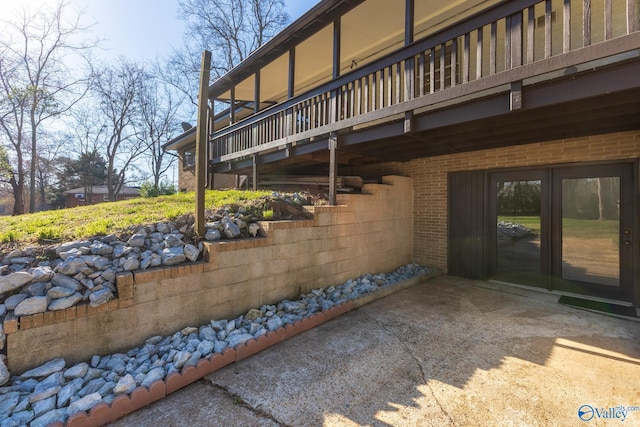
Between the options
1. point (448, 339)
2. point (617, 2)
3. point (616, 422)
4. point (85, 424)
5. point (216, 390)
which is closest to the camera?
point (85, 424)

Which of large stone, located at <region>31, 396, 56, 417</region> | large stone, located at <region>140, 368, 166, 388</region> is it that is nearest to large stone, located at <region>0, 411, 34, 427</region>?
large stone, located at <region>31, 396, 56, 417</region>

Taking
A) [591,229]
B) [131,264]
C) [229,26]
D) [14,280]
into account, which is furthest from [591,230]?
[229,26]

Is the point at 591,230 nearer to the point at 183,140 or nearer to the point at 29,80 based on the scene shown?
the point at 183,140

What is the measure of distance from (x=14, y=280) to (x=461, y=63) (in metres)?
6.50

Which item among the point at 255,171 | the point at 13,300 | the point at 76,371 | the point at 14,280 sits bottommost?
the point at 76,371

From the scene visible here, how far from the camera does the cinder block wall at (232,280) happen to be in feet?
7.86

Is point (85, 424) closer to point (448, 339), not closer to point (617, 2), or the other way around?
point (448, 339)

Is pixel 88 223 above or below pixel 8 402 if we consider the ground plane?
above

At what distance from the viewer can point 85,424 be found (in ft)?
6.31

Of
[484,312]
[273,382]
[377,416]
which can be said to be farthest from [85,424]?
[484,312]

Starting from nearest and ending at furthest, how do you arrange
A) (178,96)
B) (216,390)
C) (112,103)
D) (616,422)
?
1. (616,422)
2. (216,390)
3. (112,103)
4. (178,96)

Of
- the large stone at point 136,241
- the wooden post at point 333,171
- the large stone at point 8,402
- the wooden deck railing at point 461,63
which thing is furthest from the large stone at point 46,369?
the wooden deck railing at point 461,63

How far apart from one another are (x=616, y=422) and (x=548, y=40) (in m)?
3.23

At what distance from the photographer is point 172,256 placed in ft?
10.1
